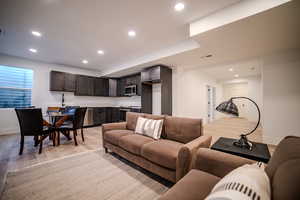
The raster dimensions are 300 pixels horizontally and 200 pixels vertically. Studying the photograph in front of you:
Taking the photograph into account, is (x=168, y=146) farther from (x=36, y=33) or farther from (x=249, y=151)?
(x=36, y=33)

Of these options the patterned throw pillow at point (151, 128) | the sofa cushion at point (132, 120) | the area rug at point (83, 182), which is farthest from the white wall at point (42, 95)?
the area rug at point (83, 182)

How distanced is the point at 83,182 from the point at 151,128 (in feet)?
4.23

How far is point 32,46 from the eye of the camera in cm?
344

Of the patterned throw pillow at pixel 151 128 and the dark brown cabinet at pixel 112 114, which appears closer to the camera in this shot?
the patterned throw pillow at pixel 151 128

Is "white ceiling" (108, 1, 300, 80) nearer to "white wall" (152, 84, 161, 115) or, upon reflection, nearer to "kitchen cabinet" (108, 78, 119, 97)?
"white wall" (152, 84, 161, 115)

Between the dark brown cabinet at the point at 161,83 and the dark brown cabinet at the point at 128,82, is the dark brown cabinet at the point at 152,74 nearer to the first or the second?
the dark brown cabinet at the point at 161,83

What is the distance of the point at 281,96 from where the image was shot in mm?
3139

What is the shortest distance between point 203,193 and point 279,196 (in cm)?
49

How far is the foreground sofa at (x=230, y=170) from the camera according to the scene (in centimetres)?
54

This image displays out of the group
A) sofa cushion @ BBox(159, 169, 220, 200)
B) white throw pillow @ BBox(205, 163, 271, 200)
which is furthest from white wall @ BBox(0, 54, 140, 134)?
white throw pillow @ BBox(205, 163, 271, 200)

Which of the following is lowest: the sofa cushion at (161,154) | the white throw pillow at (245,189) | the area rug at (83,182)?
the area rug at (83,182)

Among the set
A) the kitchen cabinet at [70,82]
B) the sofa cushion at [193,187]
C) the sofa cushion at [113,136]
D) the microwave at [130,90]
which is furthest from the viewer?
the microwave at [130,90]

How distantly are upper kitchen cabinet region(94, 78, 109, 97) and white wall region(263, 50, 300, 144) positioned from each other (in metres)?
6.09

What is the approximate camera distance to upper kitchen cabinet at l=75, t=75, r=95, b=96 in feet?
17.6
